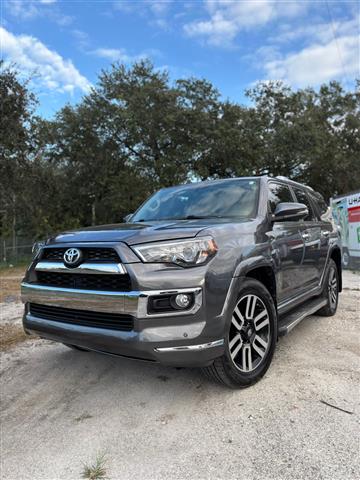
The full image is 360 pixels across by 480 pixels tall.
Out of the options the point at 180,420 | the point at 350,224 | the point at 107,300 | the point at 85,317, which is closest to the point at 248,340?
the point at 180,420

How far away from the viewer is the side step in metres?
3.72

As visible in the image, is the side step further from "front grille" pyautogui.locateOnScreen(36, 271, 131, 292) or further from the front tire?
"front grille" pyautogui.locateOnScreen(36, 271, 131, 292)

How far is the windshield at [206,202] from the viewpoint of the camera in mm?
4000

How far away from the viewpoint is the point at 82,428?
302 cm

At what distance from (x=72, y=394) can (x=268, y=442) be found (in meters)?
1.80

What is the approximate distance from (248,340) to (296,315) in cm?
110

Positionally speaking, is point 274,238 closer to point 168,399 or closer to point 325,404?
point 325,404

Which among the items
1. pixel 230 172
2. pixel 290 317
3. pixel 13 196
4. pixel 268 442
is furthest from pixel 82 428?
pixel 230 172

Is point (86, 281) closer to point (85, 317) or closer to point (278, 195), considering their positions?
point (85, 317)

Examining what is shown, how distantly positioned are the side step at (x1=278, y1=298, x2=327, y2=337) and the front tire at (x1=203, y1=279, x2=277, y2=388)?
203mm

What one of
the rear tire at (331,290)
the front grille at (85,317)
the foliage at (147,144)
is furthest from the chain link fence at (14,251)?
the front grille at (85,317)

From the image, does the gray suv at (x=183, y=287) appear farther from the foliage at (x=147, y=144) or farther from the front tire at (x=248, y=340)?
the foliage at (x=147, y=144)

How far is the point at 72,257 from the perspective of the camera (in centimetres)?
316

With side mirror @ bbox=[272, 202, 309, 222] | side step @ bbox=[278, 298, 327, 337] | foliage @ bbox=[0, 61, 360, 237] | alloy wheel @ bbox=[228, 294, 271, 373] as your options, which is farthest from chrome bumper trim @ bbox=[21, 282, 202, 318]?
foliage @ bbox=[0, 61, 360, 237]
